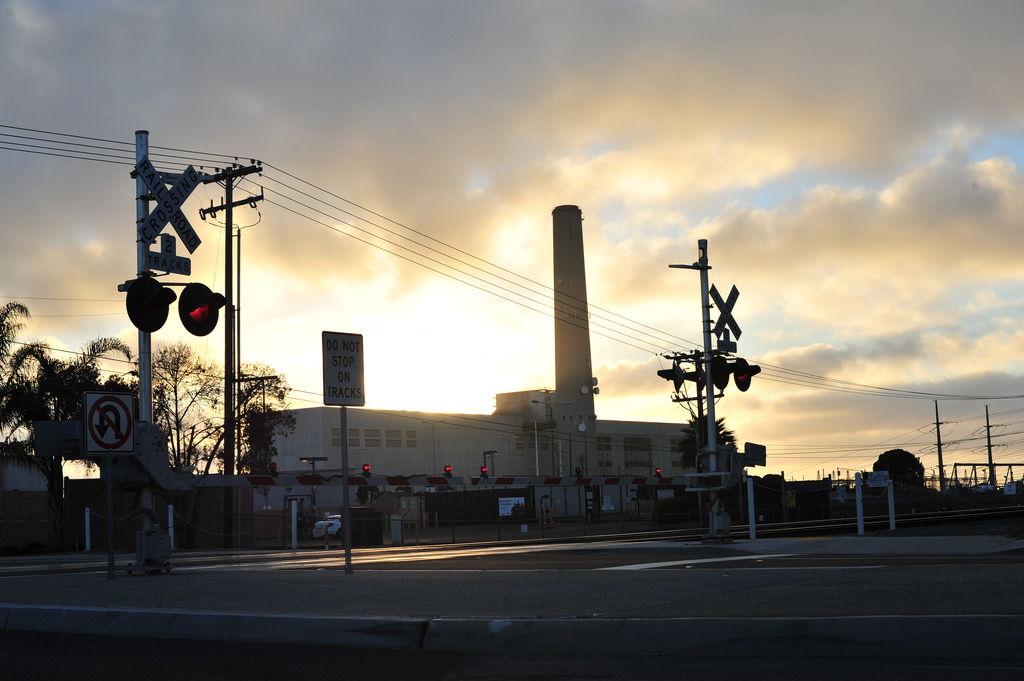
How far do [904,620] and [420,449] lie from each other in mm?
96531

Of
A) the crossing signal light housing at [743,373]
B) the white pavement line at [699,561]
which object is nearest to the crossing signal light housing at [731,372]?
the crossing signal light housing at [743,373]

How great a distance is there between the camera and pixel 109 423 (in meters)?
12.4

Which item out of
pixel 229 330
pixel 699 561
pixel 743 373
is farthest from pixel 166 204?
pixel 229 330

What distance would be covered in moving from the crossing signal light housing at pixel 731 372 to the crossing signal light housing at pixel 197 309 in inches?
420

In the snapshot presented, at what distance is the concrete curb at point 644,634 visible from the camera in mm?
6133

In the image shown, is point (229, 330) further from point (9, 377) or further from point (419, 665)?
point (419, 665)

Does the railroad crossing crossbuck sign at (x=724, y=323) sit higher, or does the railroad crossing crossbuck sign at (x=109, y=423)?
the railroad crossing crossbuck sign at (x=724, y=323)

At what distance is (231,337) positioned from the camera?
134 ft

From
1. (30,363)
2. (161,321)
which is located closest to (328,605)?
(161,321)

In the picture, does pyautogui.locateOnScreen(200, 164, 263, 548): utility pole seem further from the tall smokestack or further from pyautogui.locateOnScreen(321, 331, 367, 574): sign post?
the tall smokestack

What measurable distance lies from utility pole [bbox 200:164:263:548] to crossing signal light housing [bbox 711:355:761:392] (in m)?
22.3

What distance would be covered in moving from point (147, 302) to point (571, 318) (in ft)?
239

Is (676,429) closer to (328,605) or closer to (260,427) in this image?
(260,427)

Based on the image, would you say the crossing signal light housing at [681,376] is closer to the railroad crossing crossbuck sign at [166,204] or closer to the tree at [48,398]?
the railroad crossing crossbuck sign at [166,204]
